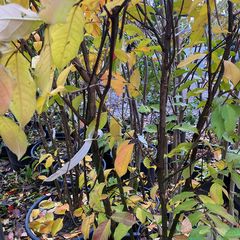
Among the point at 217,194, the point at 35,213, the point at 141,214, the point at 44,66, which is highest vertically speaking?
the point at 44,66

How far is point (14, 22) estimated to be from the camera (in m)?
0.25

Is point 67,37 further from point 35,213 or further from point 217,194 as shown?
point 35,213

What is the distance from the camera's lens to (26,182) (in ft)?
9.10

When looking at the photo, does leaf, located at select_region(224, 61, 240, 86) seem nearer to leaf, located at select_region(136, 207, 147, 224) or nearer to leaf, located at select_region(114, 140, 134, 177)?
leaf, located at select_region(114, 140, 134, 177)

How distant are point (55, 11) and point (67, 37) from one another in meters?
0.13

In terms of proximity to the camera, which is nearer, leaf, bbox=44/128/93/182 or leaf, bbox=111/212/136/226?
leaf, bbox=44/128/93/182

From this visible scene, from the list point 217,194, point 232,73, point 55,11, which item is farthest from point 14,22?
point 217,194

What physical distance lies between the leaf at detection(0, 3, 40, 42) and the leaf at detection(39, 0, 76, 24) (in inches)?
0.5

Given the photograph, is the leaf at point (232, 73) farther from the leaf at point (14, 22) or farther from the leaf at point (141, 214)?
the leaf at point (141, 214)

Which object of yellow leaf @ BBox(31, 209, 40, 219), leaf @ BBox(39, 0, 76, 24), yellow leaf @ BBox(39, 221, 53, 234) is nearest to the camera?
leaf @ BBox(39, 0, 76, 24)

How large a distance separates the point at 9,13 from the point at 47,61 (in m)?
0.09

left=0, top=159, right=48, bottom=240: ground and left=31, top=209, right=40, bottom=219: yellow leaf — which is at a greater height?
left=31, top=209, right=40, bottom=219: yellow leaf

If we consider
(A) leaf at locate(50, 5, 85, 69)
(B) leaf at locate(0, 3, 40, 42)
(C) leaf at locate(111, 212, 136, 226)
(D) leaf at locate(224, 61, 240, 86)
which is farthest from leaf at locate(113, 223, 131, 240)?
(B) leaf at locate(0, 3, 40, 42)

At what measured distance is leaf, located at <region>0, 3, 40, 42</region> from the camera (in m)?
0.25
